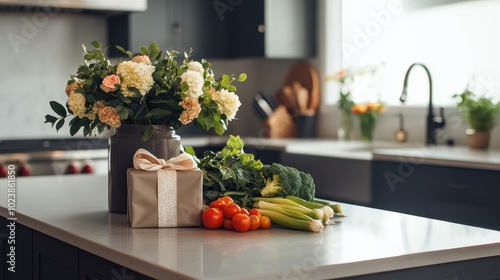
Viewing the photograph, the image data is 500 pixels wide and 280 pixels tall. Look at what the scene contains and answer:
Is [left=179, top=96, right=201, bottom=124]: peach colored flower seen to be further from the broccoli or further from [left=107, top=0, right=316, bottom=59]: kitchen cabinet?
[left=107, top=0, right=316, bottom=59]: kitchen cabinet

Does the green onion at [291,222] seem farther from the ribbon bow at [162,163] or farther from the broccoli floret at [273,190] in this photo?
the ribbon bow at [162,163]

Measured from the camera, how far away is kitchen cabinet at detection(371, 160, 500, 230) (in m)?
3.53

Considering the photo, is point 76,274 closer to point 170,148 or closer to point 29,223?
point 29,223

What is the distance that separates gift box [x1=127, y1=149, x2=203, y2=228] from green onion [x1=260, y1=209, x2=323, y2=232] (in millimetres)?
195

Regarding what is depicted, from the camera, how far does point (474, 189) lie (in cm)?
359

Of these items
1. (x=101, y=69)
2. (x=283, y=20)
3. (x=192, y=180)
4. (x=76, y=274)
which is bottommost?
(x=76, y=274)

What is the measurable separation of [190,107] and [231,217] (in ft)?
1.21

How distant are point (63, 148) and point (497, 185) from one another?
103 inches

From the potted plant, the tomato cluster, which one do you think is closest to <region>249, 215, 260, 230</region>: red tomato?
the tomato cluster

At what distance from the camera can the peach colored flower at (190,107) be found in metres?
2.22

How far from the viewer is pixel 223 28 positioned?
19.0 ft

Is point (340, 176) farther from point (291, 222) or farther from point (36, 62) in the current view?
point (291, 222)

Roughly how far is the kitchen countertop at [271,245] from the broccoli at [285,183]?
0.15 meters

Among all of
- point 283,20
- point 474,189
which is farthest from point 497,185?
point 283,20
